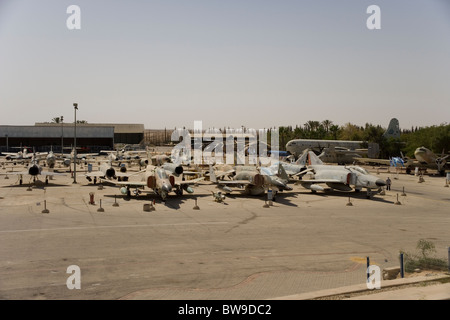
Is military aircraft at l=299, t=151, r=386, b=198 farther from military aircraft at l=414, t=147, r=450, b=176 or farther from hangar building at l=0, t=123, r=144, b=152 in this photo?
hangar building at l=0, t=123, r=144, b=152

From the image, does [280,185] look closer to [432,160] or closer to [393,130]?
[432,160]

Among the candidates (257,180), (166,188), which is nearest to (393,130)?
(257,180)

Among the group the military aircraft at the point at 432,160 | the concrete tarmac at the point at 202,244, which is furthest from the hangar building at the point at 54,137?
the concrete tarmac at the point at 202,244

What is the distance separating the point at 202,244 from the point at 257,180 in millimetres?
16386

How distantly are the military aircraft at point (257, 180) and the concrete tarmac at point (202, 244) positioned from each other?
57.4 inches

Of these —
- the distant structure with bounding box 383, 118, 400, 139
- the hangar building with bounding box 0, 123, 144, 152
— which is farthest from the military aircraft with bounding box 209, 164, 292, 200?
the hangar building with bounding box 0, 123, 144, 152

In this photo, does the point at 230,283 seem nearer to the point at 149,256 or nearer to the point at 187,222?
the point at 149,256

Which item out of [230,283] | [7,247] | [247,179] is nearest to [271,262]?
[230,283]

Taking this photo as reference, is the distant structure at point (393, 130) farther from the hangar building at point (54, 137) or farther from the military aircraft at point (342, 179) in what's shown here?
the hangar building at point (54, 137)

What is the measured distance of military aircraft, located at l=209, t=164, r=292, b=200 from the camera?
34.8 meters

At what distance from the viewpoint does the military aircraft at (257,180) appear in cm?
3475

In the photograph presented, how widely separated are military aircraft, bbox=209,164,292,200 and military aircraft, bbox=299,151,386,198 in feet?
12.3

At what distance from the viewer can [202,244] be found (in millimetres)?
19047
